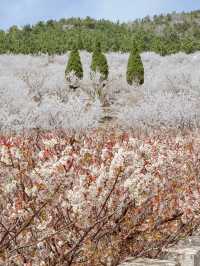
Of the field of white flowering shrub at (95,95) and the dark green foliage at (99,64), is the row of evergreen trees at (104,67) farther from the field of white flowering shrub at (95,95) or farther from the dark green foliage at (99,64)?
the field of white flowering shrub at (95,95)

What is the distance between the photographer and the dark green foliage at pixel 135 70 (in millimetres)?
62938

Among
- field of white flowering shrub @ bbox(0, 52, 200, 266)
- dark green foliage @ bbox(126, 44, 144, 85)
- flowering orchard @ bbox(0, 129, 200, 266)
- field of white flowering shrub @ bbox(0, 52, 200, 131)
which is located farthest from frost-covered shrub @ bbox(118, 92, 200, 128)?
flowering orchard @ bbox(0, 129, 200, 266)

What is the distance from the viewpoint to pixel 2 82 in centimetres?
5681

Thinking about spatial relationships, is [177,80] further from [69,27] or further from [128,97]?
[69,27]

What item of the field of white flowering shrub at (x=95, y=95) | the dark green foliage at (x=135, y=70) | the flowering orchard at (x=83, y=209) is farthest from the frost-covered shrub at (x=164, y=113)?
the flowering orchard at (x=83, y=209)

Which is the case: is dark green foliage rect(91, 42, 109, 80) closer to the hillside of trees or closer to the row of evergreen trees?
the row of evergreen trees

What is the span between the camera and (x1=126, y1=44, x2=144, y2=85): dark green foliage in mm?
62938

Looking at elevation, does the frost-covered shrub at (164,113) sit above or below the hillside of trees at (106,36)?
below

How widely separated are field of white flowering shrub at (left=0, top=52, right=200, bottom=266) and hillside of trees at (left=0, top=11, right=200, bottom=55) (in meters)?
7.16

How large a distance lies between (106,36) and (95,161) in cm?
9144

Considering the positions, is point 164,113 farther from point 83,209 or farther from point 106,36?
point 106,36

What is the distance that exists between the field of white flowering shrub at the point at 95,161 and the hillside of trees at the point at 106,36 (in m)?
7.16

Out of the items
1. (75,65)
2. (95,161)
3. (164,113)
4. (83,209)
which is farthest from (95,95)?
(83,209)

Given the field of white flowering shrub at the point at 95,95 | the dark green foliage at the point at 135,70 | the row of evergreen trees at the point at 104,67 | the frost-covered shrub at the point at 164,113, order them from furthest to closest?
the dark green foliage at the point at 135,70 → the row of evergreen trees at the point at 104,67 → the frost-covered shrub at the point at 164,113 → the field of white flowering shrub at the point at 95,95
